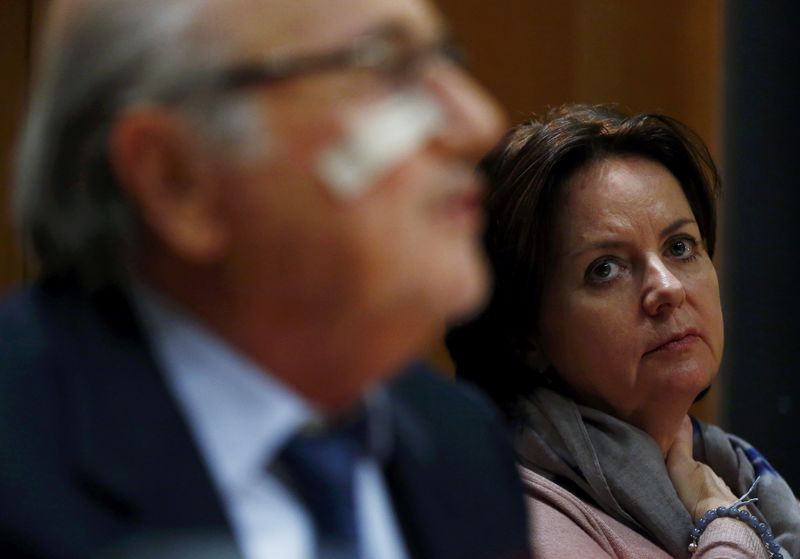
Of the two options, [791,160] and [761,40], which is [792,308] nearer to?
[791,160]

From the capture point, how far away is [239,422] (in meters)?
1.08

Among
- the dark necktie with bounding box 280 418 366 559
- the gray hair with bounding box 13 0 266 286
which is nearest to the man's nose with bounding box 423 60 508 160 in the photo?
the gray hair with bounding box 13 0 266 286

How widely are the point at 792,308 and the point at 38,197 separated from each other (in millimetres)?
3014

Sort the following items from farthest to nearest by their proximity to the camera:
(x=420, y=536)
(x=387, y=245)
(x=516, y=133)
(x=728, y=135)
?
(x=728, y=135) < (x=516, y=133) < (x=420, y=536) < (x=387, y=245)

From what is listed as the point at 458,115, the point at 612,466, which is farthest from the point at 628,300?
the point at 458,115

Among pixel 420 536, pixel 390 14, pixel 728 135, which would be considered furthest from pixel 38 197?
pixel 728 135

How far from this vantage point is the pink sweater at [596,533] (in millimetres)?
2158

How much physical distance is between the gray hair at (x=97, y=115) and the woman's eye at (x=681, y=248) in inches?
58.6

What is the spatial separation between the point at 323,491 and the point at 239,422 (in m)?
0.10

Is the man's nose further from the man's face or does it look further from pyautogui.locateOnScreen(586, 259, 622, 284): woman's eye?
pyautogui.locateOnScreen(586, 259, 622, 284): woman's eye

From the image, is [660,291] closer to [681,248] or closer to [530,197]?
[681,248]

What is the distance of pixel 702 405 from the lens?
12.1ft

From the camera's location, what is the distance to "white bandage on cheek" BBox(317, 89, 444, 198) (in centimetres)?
104

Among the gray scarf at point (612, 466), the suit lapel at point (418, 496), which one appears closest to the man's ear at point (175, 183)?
the suit lapel at point (418, 496)
